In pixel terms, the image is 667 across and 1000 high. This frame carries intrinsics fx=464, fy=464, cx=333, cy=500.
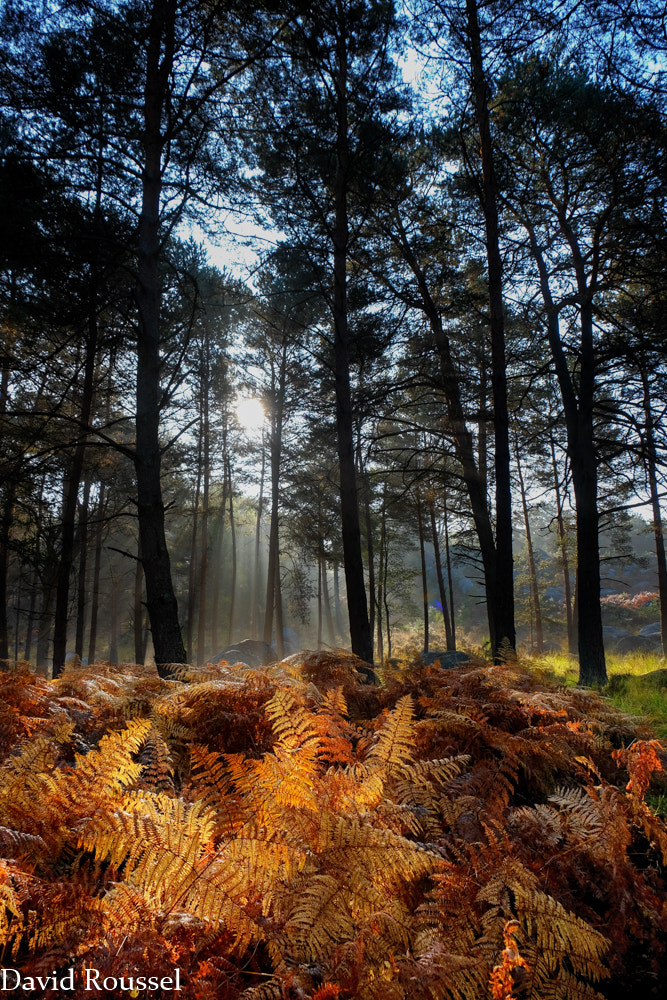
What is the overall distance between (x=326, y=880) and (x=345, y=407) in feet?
24.0

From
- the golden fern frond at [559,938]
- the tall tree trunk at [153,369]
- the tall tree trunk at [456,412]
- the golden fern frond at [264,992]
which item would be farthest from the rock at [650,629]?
the golden fern frond at [264,992]

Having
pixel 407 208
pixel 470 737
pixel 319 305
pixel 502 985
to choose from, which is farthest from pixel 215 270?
pixel 502 985

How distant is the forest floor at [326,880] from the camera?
1.00m

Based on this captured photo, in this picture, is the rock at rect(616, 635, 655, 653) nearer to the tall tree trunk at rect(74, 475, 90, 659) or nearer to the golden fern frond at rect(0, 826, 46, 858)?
the tall tree trunk at rect(74, 475, 90, 659)

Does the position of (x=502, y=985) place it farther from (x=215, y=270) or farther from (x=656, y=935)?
(x=215, y=270)

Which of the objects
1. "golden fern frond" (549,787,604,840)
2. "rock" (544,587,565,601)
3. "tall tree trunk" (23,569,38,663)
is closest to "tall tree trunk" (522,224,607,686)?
"golden fern frond" (549,787,604,840)

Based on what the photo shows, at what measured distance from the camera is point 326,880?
1.11m

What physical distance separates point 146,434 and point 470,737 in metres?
5.35

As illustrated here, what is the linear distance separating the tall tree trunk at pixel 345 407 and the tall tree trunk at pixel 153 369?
286 cm

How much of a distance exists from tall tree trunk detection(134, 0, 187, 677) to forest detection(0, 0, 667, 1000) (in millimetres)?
42

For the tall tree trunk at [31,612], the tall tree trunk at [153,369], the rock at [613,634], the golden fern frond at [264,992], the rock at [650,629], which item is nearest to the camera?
the golden fern frond at [264,992]

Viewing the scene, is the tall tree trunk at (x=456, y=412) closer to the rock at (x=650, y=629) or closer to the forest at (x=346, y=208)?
the forest at (x=346, y=208)

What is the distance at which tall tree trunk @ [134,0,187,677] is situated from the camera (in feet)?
19.3

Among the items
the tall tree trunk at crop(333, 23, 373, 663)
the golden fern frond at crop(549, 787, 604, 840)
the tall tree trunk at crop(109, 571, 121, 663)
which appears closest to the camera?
the golden fern frond at crop(549, 787, 604, 840)
